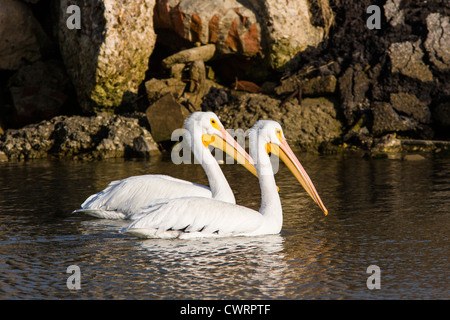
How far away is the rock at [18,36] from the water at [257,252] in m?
7.48

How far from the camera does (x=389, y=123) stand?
12539 mm

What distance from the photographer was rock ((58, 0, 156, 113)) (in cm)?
1355

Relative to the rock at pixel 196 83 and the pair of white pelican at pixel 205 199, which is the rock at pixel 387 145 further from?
the pair of white pelican at pixel 205 199

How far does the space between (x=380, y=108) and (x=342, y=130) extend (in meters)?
0.90

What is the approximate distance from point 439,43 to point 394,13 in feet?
3.99

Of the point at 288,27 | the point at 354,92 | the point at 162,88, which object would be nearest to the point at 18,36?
the point at 162,88

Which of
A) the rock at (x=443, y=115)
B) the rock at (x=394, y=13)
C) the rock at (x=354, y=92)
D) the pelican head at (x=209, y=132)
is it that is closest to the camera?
the pelican head at (x=209, y=132)

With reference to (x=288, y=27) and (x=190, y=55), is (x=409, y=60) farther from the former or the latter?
(x=190, y=55)

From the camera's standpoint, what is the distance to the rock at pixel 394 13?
45.0ft

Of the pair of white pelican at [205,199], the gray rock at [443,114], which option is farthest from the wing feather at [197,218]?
the gray rock at [443,114]

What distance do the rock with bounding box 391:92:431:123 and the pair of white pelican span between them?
20.9ft

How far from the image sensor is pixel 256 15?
14.5m

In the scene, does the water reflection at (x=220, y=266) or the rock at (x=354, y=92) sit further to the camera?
the rock at (x=354, y=92)
